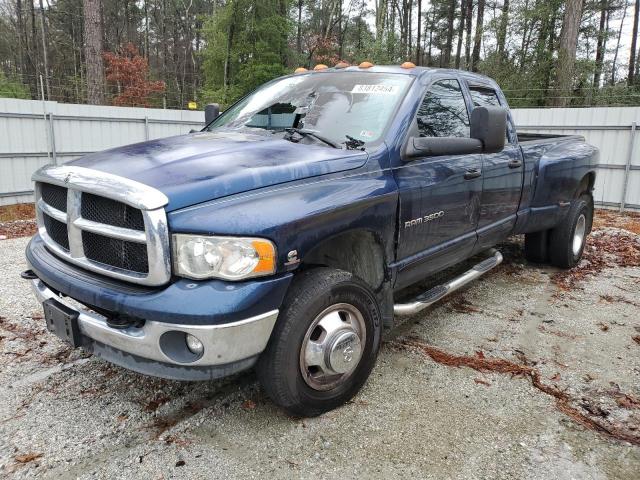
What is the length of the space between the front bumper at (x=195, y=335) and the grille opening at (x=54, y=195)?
71 cm

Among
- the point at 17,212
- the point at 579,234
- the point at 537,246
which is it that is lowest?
the point at 17,212

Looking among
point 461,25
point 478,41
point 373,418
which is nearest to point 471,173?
point 373,418

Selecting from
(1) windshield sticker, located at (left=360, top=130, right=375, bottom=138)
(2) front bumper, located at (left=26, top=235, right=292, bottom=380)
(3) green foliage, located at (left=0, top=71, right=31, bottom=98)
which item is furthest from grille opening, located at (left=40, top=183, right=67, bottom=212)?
(3) green foliage, located at (left=0, top=71, right=31, bottom=98)

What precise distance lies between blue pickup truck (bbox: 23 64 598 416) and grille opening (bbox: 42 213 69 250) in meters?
0.01

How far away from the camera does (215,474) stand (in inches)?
89.3

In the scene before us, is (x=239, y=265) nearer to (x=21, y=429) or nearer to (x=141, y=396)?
(x=141, y=396)

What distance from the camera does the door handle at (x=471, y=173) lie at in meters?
3.74

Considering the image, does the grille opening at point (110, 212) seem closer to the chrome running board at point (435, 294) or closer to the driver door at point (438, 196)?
the driver door at point (438, 196)

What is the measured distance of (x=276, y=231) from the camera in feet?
7.52

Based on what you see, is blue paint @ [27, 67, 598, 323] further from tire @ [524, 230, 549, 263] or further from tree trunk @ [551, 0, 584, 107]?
tree trunk @ [551, 0, 584, 107]

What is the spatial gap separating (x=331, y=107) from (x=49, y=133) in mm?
9096

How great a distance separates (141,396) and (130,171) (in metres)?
1.35

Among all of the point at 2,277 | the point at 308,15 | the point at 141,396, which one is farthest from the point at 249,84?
the point at 141,396

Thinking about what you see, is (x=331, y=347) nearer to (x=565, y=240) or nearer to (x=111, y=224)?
(x=111, y=224)
